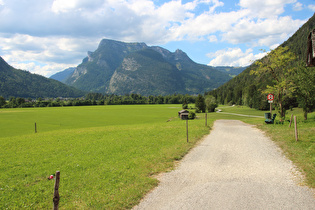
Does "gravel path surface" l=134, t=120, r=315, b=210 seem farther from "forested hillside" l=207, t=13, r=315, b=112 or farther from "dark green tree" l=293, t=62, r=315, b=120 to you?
"forested hillside" l=207, t=13, r=315, b=112

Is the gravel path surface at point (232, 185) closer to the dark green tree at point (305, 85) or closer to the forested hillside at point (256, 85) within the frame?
the dark green tree at point (305, 85)

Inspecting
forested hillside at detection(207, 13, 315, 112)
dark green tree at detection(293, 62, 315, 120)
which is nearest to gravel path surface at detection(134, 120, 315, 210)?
dark green tree at detection(293, 62, 315, 120)

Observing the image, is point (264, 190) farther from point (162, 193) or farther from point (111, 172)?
point (111, 172)

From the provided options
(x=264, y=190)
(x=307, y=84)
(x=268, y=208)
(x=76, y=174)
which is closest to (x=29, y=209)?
(x=76, y=174)

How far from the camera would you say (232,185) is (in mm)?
7625

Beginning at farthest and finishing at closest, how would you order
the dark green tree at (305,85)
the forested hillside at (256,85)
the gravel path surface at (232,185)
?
the forested hillside at (256,85)
the dark green tree at (305,85)
the gravel path surface at (232,185)

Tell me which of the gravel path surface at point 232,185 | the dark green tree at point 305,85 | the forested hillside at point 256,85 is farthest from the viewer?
the forested hillside at point 256,85

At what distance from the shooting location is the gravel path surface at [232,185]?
6.25m

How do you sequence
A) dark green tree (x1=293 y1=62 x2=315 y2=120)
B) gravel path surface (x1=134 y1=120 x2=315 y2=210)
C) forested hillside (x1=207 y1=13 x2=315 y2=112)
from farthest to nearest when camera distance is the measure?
forested hillside (x1=207 y1=13 x2=315 y2=112) → dark green tree (x1=293 y1=62 x2=315 y2=120) → gravel path surface (x1=134 y1=120 x2=315 y2=210)

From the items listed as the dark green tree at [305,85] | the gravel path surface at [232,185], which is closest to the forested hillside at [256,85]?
the dark green tree at [305,85]

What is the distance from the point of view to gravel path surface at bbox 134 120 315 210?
625 centimetres

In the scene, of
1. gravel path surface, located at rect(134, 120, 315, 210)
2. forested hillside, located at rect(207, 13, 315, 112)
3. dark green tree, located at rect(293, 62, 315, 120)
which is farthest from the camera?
forested hillside, located at rect(207, 13, 315, 112)

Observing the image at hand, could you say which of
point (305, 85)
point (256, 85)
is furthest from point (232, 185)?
point (256, 85)

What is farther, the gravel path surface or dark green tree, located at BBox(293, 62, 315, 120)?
dark green tree, located at BBox(293, 62, 315, 120)
